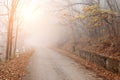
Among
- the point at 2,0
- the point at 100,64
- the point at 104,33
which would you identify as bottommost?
the point at 100,64

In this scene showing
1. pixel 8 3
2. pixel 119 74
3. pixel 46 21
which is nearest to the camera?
pixel 119 74

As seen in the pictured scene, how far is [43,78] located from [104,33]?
709 inches

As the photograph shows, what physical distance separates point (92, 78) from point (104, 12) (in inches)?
241

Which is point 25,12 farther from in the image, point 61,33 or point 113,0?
point 61,33

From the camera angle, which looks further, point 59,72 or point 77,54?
point 77,54

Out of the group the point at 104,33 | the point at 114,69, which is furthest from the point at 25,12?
the point at 114,69

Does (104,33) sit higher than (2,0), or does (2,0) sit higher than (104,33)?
(2,0)

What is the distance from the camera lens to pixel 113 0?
878 inches

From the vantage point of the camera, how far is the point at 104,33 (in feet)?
93.5

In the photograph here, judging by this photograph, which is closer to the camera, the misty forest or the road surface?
the road surface

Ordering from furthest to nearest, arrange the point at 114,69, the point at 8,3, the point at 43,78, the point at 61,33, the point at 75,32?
the point at 61,33
the point at 75,32
the point at 8,3
the point at 114,69
the point at 43,78

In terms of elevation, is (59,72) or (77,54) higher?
(59,72)

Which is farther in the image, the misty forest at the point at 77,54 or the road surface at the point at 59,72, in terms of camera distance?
the misty forest at the point at 77,54

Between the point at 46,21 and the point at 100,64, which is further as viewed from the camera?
the point at 46,21
